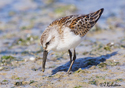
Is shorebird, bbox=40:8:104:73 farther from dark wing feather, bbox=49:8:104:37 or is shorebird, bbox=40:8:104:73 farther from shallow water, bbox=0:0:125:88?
shallow water, bbox=0:0:125:88

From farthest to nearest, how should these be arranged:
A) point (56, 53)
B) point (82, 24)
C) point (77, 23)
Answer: point (56, 53) → point (82, 24) → point (77, 23)

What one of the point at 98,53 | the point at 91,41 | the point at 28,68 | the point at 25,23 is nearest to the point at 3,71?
the point at 28,68

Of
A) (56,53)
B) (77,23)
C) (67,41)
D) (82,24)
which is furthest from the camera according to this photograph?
(56,53)

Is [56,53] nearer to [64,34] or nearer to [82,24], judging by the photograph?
[82,24]

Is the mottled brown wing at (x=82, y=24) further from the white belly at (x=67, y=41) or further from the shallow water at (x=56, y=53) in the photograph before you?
the shallow water at (x=56, y=53)

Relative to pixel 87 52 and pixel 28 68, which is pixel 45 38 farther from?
pixel 87 52

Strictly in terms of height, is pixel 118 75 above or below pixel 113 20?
below

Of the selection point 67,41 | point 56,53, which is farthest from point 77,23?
point 56,53

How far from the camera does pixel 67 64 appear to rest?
7.84 metres

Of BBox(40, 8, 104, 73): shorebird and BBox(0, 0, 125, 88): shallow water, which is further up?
BBox(40, 8, 104, 73): shorebird

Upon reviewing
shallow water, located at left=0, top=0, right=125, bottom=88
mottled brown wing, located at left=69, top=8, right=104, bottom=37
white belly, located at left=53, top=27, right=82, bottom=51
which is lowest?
shallow water, located at left=0, top=0, right=125, bottom=88

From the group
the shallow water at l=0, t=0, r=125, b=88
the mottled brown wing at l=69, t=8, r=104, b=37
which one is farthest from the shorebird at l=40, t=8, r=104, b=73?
the shallow water at l=0, t=0, r=125, b=88

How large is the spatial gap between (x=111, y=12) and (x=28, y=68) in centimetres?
893

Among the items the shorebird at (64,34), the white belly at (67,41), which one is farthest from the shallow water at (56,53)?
the white belly at (67,41)
